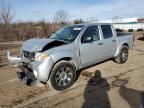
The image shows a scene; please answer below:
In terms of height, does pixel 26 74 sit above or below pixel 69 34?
below

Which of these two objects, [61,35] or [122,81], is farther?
[61,35]

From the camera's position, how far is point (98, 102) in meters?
5.07

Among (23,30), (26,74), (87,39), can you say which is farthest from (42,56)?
(23,30)

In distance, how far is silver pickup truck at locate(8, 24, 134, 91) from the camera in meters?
5.74

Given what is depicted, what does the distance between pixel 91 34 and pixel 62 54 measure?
1819 millimetres

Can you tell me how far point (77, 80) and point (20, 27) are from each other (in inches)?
963

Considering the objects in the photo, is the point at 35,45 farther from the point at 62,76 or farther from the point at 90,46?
the point at 90,46

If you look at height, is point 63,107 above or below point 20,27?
below

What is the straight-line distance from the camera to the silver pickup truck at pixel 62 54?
18.8ft

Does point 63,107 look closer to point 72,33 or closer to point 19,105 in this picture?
point 19,105

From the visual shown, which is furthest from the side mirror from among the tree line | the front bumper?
the tree line

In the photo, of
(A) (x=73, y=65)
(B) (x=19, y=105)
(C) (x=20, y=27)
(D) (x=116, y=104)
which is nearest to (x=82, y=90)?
(A) (x=73, y=65)

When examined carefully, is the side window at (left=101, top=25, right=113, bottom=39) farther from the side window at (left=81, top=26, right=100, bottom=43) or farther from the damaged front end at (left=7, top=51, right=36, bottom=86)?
the damaged front end at (left=7, top=51, right=36, bottom=86)

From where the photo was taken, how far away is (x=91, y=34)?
7.34 m
